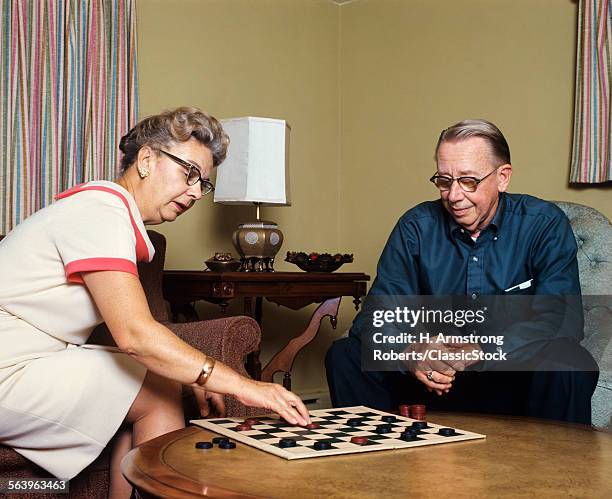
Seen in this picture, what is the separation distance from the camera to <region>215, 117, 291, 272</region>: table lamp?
3.13 m

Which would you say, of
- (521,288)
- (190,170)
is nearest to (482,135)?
(521,288)

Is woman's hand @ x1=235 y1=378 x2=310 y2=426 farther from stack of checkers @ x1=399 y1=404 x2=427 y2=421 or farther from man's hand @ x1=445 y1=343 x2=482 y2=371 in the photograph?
man's hand @ x1=445 y1=343 x2=482 y2=371

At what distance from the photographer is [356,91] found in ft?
14.1

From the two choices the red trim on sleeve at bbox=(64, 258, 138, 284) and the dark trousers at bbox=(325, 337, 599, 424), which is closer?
the red trim on sleeve at bbox=(64, 258, 138, 284)

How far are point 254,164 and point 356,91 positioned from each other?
54.3 inches

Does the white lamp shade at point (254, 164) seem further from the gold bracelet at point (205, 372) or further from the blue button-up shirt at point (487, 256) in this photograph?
the gold bracelet at point (205, 372)

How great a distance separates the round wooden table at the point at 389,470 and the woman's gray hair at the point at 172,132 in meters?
0.70

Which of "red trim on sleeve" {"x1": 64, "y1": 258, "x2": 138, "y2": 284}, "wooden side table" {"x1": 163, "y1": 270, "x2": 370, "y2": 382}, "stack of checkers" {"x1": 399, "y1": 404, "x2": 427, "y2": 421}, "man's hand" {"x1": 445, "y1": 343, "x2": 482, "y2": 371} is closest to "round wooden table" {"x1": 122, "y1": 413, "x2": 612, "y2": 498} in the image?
"stack of checkers" {"x1": 399, "y1": 404, "x2": 427, "y2": 421}

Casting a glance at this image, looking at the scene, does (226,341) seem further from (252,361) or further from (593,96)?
(593,96)

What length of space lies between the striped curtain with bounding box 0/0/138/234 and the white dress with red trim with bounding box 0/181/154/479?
1.38 meters

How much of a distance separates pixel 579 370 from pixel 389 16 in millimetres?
2627

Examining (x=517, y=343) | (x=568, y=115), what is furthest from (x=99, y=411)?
(x=568, y=115)

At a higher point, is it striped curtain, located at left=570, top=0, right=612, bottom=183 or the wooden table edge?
striped curtain, located at left=570, top=0, right=612, bottom=183

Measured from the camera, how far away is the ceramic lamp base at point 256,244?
3.17 m
